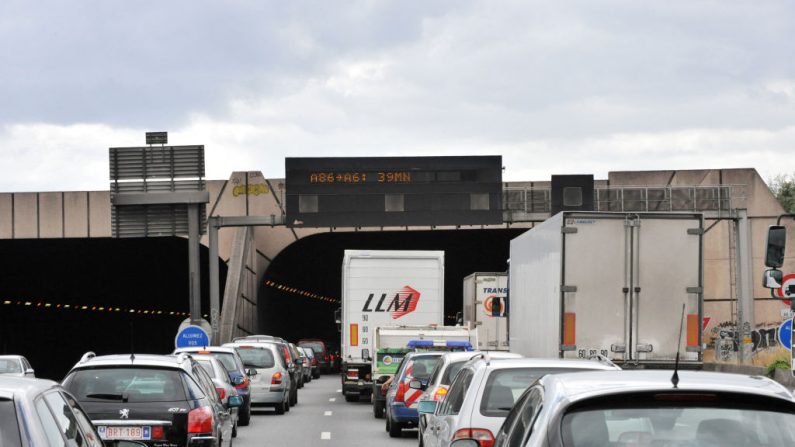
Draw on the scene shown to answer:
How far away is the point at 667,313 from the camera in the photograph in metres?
21.0

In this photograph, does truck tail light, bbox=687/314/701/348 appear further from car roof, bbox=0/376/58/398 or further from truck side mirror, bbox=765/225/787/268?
car roof, bbox=0/376/58/398

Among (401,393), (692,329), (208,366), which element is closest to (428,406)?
(692,329)

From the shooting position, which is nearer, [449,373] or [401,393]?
[449,373]

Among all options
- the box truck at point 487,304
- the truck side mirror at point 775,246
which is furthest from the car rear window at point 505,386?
the box truck at point 487,304

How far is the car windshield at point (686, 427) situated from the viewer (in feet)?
19.6

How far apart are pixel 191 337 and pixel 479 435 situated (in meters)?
26.7

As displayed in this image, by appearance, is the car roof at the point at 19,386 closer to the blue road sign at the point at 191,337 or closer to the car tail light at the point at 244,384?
the car tail light at the point at 244,384

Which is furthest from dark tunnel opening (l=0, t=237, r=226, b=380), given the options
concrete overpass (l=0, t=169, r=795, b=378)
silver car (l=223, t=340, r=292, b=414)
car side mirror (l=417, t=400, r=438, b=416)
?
car side mirror (l=417, t=400, r=438, b=416)

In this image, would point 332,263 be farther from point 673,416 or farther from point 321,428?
point 673,416

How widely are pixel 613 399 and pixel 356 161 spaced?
1661 inches

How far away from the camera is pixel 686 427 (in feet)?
20.2

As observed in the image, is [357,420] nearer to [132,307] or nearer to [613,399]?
[613,399]

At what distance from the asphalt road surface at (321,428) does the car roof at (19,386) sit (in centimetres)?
1426

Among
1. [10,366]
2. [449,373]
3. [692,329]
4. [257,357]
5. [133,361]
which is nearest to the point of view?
[133,361]
